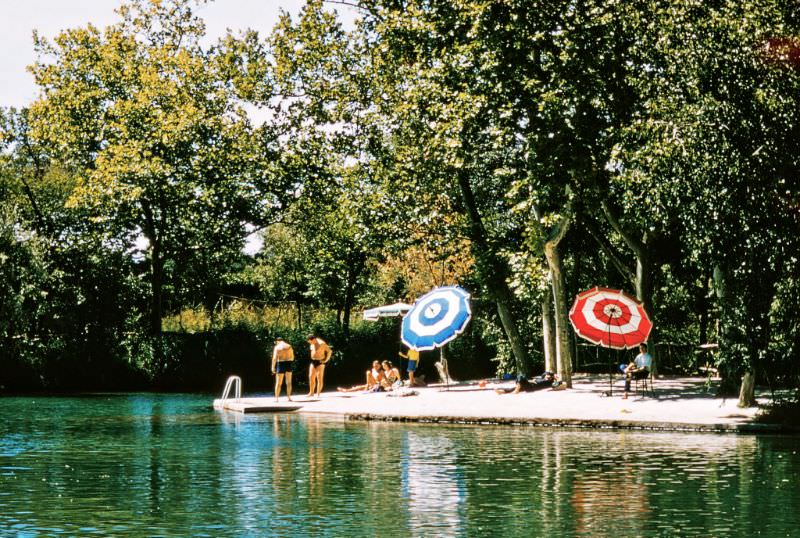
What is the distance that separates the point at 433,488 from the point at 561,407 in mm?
12225

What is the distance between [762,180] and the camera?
58.4ft

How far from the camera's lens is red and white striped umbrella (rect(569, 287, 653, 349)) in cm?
2616

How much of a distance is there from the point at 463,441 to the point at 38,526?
32.3 feet

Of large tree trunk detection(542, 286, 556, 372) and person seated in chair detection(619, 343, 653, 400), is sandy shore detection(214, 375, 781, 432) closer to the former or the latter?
person seated in chair detection(619, 343, 653, 400)

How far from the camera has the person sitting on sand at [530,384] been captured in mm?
28656

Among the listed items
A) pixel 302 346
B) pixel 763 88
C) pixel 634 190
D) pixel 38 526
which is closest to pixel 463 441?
pixel 634 190

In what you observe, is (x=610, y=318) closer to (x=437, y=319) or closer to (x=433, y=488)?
(x=437, y=319)

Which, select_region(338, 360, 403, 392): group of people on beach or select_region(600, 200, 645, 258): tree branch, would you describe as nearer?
select_region(600, 200, 645, 258): tree branch

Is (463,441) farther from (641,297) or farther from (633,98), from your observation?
(641,297)

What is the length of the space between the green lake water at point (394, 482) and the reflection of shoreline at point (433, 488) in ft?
0.09

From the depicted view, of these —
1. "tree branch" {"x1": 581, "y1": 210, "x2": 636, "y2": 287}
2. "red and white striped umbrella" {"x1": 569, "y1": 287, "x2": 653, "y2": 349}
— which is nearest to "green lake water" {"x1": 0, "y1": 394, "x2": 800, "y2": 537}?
"red and white striped umbrella" {"x1": 569, "y1": 287, "x2": 653, "y2": 349}

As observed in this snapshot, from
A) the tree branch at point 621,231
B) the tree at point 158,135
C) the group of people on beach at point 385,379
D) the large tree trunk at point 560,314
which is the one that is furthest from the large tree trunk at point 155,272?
the tree branch at point 621,231

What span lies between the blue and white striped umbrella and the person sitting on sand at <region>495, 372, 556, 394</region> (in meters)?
2.11

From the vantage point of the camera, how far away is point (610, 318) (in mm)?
26156
